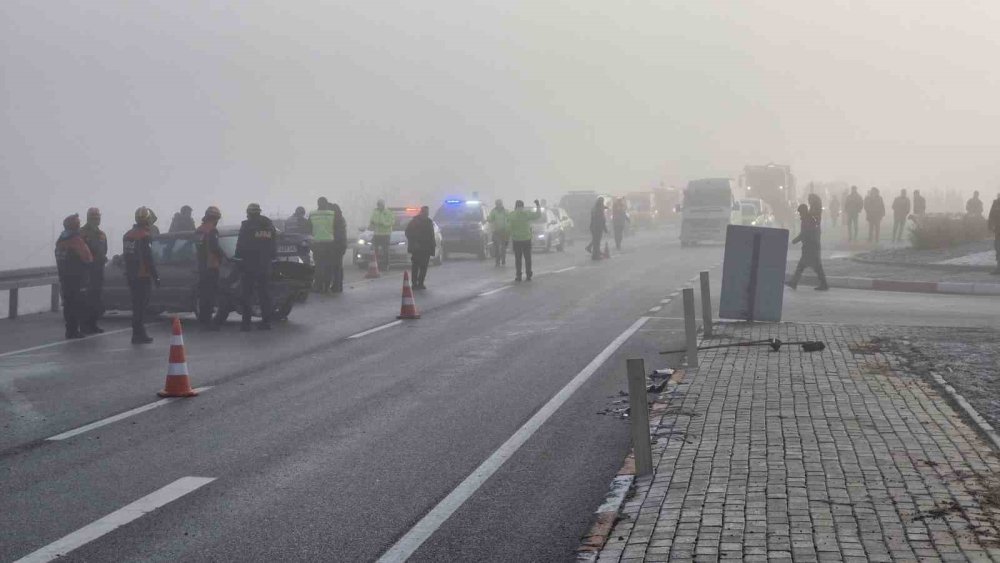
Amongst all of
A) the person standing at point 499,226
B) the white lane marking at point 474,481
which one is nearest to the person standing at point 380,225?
the person standing at point 499,226

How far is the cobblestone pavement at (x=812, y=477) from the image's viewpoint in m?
5.85

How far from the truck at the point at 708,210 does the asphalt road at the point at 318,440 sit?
2753cm

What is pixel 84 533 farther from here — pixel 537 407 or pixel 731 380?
pixel 731 380

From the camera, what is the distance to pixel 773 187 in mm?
60562

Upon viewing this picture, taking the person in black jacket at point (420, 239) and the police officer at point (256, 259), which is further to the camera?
the person in black jacket at point (420, 239)

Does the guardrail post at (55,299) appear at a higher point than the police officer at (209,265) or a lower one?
lower

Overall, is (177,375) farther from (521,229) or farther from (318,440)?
(521,229)

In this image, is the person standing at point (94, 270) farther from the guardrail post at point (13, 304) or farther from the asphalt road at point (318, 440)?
the guardrail post at point (13, 304)

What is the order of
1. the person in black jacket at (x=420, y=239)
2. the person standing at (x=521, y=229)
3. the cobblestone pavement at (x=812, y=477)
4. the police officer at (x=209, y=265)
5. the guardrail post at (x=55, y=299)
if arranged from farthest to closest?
1. the person standing at (x=521, y=229)
2. the person in black jacket at (x=420, y=239)
3. the guardrail post at (x=55, y=299)
4. the police officer at (x=209, y=265)
5. the cobblestone pavement at (x=812, y=477)

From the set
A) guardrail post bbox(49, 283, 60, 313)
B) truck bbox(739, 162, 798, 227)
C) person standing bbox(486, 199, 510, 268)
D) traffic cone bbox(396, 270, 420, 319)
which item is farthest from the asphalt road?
truck bbox(739, 162, 798, 227)

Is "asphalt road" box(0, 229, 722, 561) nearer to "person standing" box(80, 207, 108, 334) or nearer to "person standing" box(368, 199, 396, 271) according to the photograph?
"person standing" box(80, 207, 108, 334)

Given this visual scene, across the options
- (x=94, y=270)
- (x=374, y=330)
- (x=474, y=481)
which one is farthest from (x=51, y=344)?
(x=474, y=481)

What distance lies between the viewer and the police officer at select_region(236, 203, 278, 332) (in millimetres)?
18250

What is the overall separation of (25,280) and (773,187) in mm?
44266
